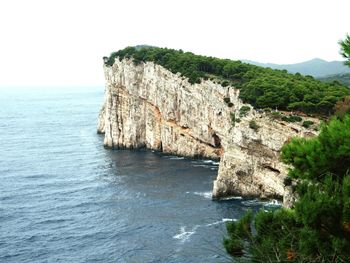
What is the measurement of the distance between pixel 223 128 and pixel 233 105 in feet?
25.4

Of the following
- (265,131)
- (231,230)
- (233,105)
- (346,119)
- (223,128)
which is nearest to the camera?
(346,119)

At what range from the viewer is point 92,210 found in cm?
6850

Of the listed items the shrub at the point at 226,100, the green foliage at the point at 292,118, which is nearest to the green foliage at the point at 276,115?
the green foliage at the point at 292,118

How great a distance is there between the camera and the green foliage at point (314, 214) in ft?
46.0

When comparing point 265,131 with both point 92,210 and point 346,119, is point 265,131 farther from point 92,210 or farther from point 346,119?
point 346,119

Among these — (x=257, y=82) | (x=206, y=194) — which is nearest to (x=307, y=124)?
(x=257, y=82)

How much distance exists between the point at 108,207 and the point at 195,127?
40.0 metres

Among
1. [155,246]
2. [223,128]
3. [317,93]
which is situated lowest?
[155,246]

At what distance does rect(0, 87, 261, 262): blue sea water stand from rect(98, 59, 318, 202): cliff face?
399 centimetres

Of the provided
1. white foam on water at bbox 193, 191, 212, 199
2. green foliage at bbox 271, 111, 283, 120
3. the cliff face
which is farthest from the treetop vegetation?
white foam on water at bbox 193, 191, 212, 199

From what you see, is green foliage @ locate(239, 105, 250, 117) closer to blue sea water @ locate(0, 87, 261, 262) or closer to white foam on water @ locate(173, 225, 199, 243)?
blue sea water @ locate(0, 87, 261, 262)

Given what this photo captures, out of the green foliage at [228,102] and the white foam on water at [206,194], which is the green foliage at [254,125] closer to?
the white foam on water at [206,194]

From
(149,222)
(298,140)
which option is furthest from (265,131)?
(298,140)

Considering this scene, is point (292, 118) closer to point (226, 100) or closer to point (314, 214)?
point (226, 100)
